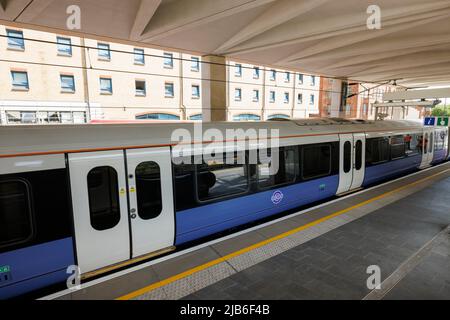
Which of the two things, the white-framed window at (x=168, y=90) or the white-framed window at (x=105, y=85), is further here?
the white-framed window at (x=168, y=90)

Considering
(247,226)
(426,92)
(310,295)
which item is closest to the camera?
(310,295)

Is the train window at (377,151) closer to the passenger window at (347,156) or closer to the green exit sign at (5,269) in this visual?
the passenger window at (347,156)

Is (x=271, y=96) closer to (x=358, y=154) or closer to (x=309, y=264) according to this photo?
(x=358, y=154)

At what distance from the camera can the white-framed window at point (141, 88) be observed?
83.4ft

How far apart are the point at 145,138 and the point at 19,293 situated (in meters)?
2.93

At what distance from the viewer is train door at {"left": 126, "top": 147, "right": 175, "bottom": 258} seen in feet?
15.8

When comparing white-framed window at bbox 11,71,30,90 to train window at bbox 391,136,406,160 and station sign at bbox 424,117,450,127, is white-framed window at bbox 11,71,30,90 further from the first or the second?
station sign at bbox 424,117,450,127

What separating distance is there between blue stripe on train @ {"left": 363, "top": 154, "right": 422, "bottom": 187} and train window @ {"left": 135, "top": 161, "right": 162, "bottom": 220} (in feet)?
26.2

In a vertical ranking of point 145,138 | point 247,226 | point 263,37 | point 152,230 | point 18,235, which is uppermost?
point 263,37

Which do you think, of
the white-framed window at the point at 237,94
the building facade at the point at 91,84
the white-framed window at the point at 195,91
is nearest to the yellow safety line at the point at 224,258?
the building facade at the point at 91,84

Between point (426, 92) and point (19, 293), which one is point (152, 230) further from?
point (426, 92)

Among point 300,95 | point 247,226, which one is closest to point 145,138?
point 247,226

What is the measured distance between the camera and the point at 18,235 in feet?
12.8

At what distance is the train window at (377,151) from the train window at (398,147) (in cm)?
59
